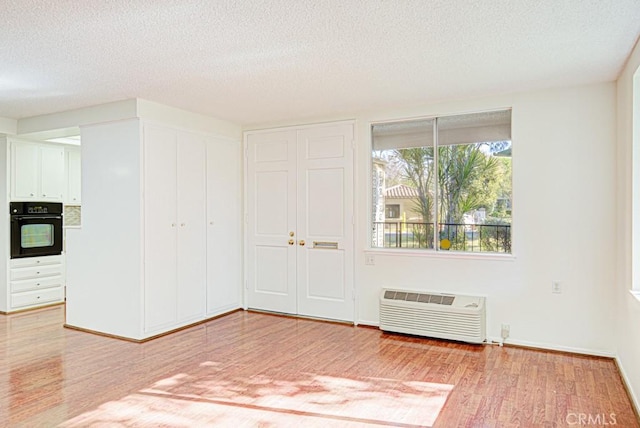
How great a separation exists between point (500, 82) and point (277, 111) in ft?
7.56

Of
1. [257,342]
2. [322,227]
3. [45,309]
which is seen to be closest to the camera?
[257,342]

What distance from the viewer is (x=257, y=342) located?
14.3ft

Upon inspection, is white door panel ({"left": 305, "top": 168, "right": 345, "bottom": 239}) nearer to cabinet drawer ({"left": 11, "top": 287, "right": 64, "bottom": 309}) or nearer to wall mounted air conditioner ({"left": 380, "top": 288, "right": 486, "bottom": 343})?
wall mounted air conditioner ({"left": 380, "top": 288, "right": 486, "bottom": 343})

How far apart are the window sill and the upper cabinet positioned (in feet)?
14.6

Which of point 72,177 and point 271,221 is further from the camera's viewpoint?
point 72,177

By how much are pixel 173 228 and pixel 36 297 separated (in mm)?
2655

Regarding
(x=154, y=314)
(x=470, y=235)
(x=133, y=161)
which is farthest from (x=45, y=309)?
(x=470, y=235)

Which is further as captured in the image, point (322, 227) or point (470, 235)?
point (322, 227)

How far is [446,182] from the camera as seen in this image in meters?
4.54

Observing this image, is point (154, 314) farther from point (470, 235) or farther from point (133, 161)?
point (470, 235)

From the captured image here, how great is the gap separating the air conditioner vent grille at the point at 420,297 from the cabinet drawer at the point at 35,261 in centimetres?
458

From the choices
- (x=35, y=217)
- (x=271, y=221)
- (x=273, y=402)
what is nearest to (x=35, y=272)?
(x=35, y=217)

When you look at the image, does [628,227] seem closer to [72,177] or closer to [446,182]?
[446,182]

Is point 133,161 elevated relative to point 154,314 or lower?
elevated
